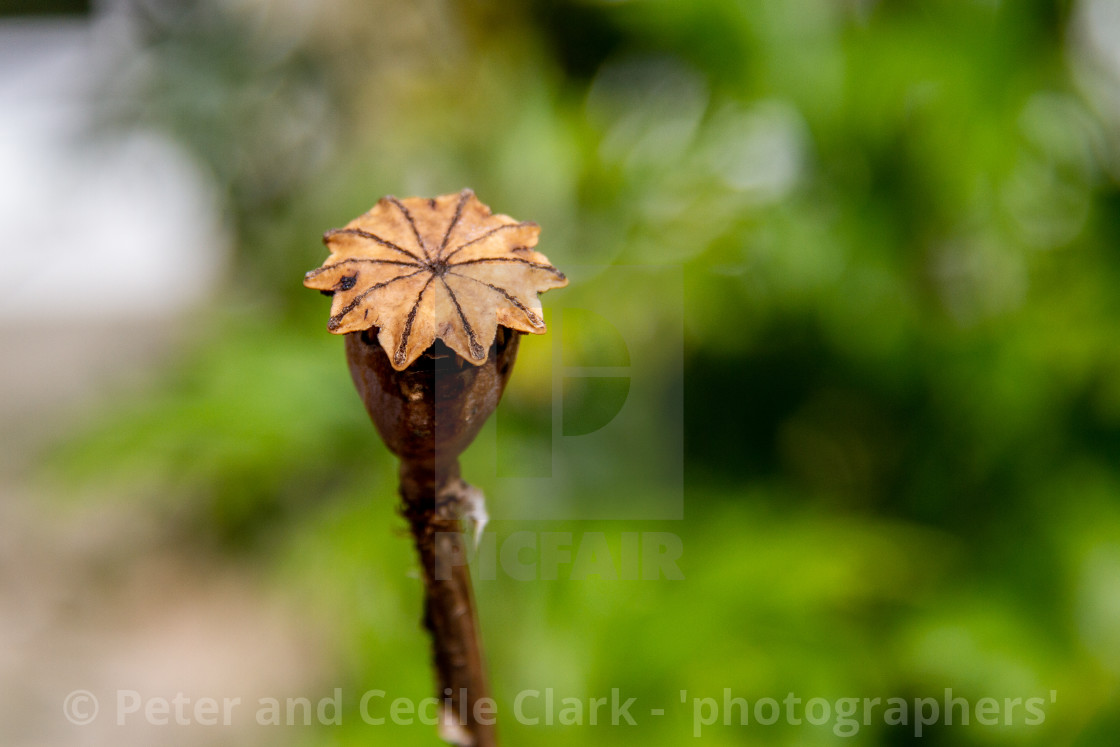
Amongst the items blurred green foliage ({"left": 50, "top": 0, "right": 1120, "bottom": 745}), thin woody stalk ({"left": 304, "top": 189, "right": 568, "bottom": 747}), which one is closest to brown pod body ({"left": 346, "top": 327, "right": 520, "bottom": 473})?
thin woody stalk ({"left": 304, "top": 189, "right": 568, "bottom": 747})

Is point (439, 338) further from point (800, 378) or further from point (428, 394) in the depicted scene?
point (800, 378)

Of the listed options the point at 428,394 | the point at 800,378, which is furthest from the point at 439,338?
the point at 800,378

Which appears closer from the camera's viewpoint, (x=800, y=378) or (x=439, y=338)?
(x=439, y=338)

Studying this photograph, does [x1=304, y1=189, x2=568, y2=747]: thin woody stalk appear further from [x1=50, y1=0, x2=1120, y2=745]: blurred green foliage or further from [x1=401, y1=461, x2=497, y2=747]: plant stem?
[x1=50, y1=0, x2=1120, y2=745]: blurred green foliage

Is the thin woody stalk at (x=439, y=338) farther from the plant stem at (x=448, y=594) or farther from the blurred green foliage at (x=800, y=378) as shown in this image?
the blurred green foliage at (x=800, y=378)

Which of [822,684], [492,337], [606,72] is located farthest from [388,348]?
[606,72]

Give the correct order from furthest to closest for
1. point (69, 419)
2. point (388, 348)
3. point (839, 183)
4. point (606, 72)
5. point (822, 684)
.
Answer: point (69, 419) < point (606, 72) < point (839, 183) < point (822, 684) < point (388, 348)

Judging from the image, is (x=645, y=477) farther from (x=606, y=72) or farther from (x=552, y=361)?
(x=606, y=72)

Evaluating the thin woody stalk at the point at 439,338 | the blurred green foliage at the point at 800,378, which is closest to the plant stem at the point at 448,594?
the thin woody stalk at the point at 439,338
